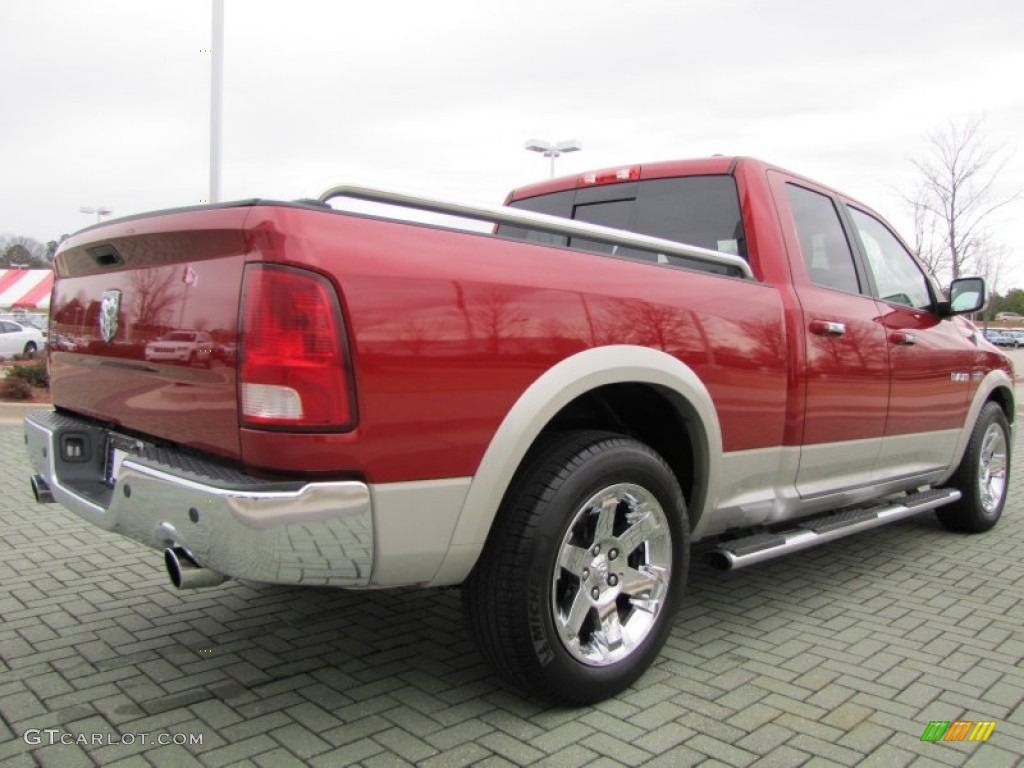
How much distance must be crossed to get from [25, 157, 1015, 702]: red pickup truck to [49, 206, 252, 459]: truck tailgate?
0.01m

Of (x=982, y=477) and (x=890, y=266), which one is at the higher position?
(x=890, y=266)

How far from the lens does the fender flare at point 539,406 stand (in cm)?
241

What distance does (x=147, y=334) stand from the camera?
259 cm

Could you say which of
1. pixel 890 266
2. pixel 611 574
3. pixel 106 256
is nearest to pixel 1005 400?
pixel 890 266

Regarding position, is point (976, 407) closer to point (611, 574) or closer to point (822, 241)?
point (822, 241)

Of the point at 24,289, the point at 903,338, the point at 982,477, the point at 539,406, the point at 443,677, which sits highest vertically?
the point at 24,289

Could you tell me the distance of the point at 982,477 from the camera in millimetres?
5371

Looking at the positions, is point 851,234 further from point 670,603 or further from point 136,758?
point 136,758

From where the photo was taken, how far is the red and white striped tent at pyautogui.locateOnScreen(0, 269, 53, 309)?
1478 inches

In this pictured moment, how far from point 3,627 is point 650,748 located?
2608 millimetres

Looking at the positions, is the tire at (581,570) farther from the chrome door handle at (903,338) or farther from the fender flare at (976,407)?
the fender flare at (976,407)

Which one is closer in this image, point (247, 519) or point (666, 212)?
point (247, 519)

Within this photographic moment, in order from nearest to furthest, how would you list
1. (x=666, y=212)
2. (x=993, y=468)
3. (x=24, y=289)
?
(x=666, y=212) → (x=993, y=468) → (x=24, y=289)

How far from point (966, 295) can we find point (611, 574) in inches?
125
